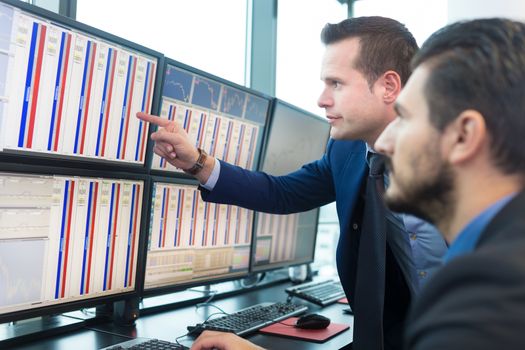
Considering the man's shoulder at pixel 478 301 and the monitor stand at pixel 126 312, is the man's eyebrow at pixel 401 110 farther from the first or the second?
the monitor stand at pixel 126 312

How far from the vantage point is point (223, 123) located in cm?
177

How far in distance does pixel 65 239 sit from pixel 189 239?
46cm

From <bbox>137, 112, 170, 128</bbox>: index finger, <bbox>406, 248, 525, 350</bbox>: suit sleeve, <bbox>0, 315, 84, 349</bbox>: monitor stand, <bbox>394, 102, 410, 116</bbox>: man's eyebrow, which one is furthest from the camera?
<bbox>137, 112, 170, 128</bbox>: index finger

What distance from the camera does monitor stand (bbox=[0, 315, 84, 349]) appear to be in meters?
1.28

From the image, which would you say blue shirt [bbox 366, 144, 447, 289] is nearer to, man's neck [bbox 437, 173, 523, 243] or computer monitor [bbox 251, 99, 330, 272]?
computer monitor [bbox 251, 99, 330, 272]

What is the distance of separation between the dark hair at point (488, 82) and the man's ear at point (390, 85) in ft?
2.31

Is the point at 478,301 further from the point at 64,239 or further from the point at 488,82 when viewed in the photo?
the point at 64,239

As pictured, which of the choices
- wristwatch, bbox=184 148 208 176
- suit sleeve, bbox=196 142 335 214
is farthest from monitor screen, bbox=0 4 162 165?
suit sleeve, bbox=196 142 335 214

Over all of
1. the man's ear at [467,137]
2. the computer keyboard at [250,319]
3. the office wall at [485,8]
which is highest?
the office wall at [485,8]

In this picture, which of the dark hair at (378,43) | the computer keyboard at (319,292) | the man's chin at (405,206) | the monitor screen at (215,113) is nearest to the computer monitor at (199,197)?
the monitor screen at (215,113)

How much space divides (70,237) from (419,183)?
34.6 inches

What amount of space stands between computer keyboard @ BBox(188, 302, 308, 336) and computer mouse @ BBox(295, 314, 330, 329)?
0.09 meters

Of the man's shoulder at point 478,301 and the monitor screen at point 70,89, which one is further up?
the monitor screen at point 70,89

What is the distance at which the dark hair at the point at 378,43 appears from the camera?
150 centimetres
